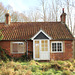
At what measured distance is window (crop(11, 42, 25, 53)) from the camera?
582 inches

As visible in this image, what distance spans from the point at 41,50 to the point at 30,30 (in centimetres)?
379

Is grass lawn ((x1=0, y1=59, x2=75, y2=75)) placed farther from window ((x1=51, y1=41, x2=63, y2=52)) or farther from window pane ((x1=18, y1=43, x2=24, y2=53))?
window pane ((x1=18, y1=43, x2=24, y2=53))

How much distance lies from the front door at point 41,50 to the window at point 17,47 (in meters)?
1.91

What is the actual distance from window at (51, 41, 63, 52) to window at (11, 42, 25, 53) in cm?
429

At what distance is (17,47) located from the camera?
49.0 ft

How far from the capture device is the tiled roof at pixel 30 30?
14.6 m

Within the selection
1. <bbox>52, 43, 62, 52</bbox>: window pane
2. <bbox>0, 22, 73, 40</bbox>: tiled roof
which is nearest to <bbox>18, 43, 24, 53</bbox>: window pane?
<bbox>0, 22, 73, 40</bbox>: tiled roof

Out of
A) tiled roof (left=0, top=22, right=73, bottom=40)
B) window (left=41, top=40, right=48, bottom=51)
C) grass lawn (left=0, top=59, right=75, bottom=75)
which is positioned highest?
tiled roof (left=0, top=22, right=73, bottom=40)

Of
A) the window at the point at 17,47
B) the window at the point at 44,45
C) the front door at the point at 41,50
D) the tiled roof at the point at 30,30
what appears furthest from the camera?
the window at the point at 17,47

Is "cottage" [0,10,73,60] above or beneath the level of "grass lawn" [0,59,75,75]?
above

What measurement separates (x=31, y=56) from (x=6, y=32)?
5.21 metres

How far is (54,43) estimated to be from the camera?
14680mm

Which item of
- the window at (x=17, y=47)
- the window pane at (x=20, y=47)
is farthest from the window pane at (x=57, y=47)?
the window pane at (x=20, y=47)

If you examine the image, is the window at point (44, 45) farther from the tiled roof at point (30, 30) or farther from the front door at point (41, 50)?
the tiled roof at point (30, 30)
